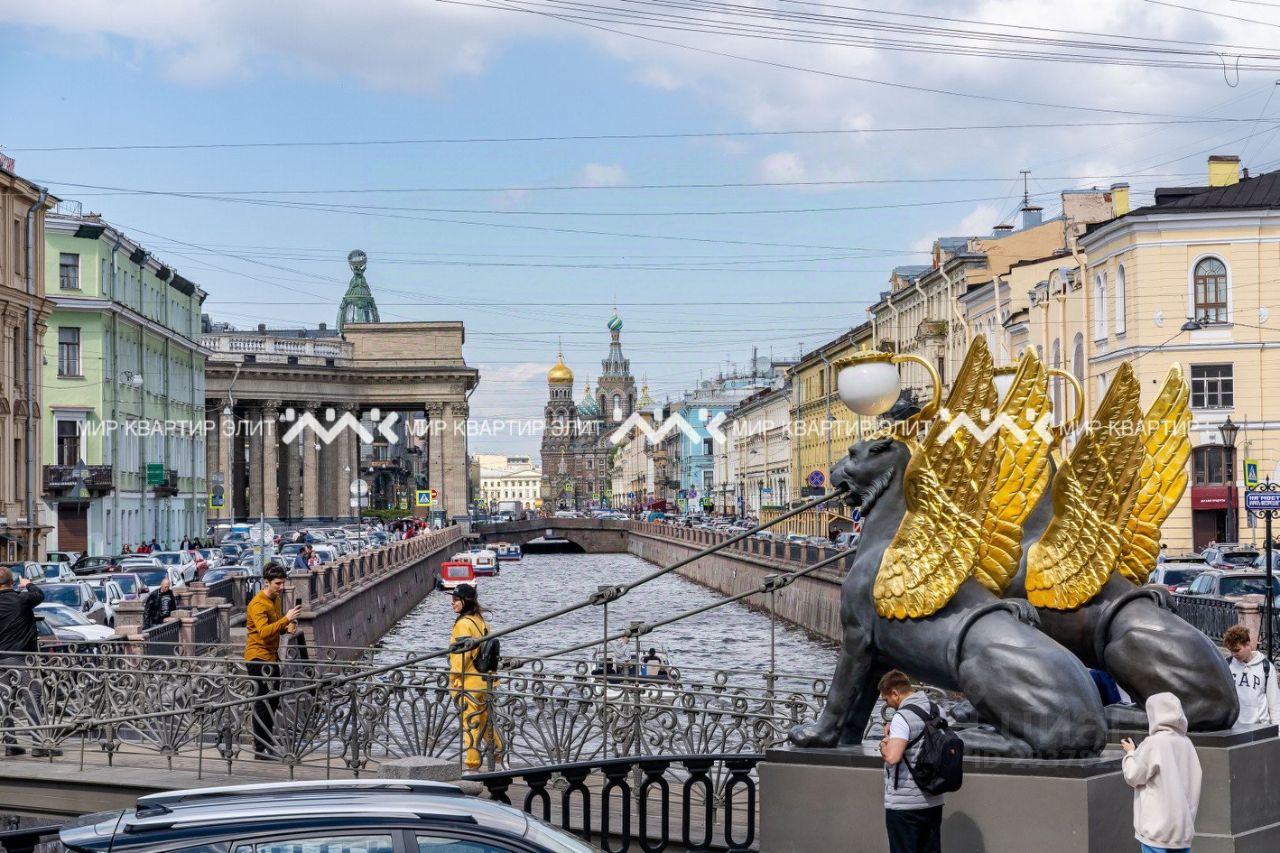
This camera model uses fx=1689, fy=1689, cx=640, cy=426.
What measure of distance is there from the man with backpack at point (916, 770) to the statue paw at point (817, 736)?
2.70ft

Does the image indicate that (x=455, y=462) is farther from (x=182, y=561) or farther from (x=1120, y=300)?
(x=1120, y=300)

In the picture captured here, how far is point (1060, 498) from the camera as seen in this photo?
8055mm

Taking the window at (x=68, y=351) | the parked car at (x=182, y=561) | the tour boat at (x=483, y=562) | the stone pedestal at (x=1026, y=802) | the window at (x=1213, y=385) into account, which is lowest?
the tour boat at (x=483, y=562)

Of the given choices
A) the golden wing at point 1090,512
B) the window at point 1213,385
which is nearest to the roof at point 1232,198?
the window at point 1213,385

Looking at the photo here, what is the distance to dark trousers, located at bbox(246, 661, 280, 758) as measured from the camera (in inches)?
489

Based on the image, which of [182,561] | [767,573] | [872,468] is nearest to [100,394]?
[182,561]

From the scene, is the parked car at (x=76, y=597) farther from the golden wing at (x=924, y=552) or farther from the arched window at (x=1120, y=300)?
the arched window at (x=1120, y=300)

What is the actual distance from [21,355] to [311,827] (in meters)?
42.6

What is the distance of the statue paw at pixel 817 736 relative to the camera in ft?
26.0

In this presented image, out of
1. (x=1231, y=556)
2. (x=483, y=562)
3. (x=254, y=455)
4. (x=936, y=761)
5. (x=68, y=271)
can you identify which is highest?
(x=68, y=271)

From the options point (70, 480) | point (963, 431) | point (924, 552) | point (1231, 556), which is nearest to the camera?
point (924, 552)

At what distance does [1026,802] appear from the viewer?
23.7 ft

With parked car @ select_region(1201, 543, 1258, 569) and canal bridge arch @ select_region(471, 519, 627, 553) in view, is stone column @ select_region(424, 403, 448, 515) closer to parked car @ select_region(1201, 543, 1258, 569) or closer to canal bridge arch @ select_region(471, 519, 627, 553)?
canal bridge arch @ select_region(471, 519, 627, 553)

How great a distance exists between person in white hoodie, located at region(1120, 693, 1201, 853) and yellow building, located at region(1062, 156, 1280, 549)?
35.3 metres
